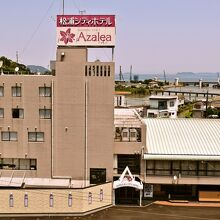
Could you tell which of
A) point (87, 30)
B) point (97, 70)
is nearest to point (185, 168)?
point (97, 70)

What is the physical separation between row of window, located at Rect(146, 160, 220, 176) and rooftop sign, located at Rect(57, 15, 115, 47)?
480 inches

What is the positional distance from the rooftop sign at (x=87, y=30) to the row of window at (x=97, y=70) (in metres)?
2.10

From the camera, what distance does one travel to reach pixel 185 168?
119 ft

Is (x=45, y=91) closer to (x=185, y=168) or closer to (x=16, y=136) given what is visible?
(x=16, y=136)

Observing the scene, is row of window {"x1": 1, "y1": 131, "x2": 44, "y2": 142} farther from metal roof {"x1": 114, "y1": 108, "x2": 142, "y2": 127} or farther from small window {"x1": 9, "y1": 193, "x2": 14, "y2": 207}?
metal roof {"x1": 114, "y1": 108, "x2": 142, "y2": 127}

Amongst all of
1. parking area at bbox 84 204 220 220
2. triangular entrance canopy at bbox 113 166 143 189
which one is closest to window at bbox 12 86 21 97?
triangular entrance canopy at bbox 113 166 143 189

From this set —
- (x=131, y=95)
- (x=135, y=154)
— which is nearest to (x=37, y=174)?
(x=135, y=154)

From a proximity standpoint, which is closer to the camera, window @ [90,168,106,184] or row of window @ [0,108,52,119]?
window @ [90,168,106,184]

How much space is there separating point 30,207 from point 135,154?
10.8 meters

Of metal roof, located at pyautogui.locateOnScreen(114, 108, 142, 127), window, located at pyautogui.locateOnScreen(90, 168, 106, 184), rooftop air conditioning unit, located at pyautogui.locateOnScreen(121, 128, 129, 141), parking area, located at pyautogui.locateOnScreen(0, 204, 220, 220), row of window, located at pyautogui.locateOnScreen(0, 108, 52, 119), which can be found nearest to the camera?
parking area, located at pyautogui.locateOnScreen(0, 204, 220, 220)

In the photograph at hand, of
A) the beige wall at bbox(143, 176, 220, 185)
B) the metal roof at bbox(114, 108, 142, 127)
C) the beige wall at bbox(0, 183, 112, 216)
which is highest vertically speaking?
the metal roof at bbox(114, 108, 142, 127)

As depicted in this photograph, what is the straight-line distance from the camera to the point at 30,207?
3262cm

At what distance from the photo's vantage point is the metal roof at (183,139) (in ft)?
118

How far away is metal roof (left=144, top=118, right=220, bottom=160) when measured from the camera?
3607cm
